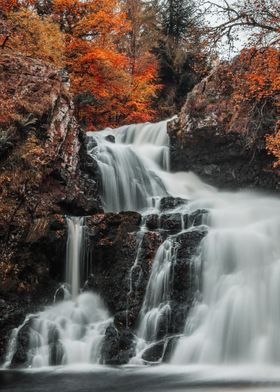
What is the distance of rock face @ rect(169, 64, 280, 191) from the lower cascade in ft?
8.54

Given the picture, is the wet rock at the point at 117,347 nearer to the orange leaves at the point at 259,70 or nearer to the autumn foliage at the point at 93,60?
the orange leaves at the point at 259,70

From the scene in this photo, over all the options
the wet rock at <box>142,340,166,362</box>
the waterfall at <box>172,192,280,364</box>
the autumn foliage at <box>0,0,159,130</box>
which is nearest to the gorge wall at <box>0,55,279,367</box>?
the wet rock at <box>142,340,166,362</box>

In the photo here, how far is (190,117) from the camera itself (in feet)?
52.3

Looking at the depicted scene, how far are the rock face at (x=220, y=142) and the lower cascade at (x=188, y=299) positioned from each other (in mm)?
2602

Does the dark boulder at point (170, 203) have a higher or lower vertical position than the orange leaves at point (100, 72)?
lower

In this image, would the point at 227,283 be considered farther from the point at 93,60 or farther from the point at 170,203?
the point at 93,60

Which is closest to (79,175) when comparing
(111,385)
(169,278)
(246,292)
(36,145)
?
(36,145)

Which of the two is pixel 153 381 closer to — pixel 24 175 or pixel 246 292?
pixel 246 292

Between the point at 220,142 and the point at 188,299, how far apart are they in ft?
23.6

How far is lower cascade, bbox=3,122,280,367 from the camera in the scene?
8852 millimetres

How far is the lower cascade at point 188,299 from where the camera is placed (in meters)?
8.85

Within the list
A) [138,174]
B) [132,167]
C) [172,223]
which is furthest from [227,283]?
[132,167]

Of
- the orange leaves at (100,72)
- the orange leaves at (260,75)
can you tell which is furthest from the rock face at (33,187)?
the orange leaves at (100,72)

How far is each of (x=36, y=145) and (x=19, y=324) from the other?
4.57m
